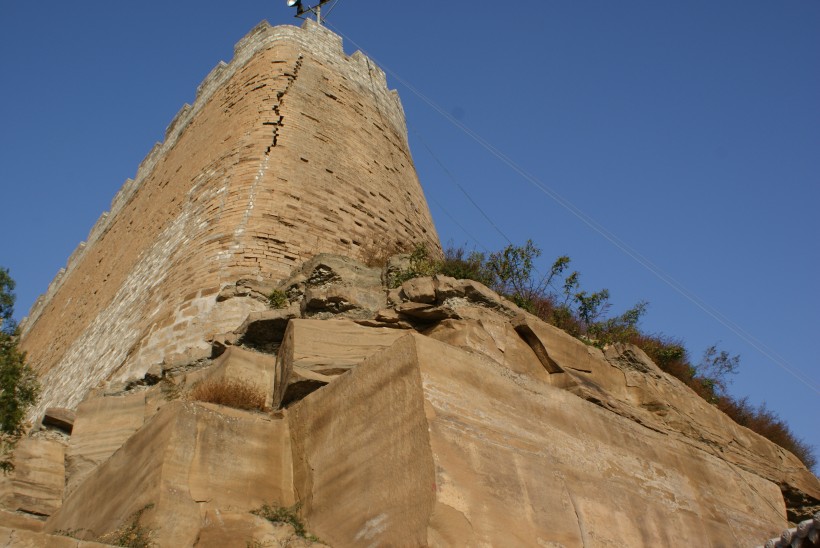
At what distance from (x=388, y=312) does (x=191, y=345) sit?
2282mm

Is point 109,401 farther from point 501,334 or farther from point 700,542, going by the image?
point 700,542

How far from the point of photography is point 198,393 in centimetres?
608

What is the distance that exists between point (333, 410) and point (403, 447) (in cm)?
81

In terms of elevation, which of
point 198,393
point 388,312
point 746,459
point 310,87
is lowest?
point 198,393

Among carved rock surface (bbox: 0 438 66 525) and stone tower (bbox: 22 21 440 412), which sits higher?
stone tower (bbox: 22 21 440 412)

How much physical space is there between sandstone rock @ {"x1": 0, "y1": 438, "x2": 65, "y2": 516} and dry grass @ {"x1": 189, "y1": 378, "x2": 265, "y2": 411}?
167 cm

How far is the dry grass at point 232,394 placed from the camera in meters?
6.00

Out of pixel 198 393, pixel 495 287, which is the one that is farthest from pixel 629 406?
pixel 198 393

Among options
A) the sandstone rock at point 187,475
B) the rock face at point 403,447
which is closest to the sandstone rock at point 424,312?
the rock face at point 403,447

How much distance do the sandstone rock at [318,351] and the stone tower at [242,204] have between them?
5.15ft

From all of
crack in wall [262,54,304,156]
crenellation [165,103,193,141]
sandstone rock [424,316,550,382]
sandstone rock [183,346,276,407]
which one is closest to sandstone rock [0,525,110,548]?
sandstone rock [183,346,276,407]

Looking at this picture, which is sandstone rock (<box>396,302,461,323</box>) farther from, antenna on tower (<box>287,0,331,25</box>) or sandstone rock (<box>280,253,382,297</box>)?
antenna on tower (<box>287,0,331,25</box>)

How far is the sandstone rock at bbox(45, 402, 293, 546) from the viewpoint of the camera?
4.80 m

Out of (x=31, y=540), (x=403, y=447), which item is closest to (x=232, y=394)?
(x=403, y=447)
